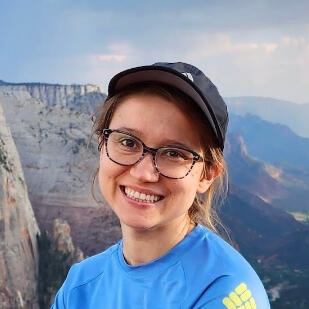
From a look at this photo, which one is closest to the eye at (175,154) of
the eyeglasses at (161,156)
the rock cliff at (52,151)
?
the eyeglasses at (161,156)

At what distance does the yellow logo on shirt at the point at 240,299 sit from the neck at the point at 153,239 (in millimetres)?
356

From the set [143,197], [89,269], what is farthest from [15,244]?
[143,197]

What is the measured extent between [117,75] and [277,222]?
5255cm

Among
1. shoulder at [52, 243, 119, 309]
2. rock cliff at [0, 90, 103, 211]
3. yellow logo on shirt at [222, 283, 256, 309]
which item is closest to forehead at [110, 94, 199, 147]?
yellow logo on shirt at [222, 283, 256, 309]

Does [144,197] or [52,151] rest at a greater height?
[144,197]

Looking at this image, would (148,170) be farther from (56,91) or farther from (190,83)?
(56,91)

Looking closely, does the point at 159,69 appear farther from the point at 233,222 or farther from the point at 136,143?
the point at 233,222

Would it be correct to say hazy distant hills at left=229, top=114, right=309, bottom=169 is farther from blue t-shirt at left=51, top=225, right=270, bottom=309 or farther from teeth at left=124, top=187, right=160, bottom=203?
teeth at left=124, top=187, right=160, bottom=203

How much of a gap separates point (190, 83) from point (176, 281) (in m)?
0.64

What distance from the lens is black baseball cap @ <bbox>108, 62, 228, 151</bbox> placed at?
5.64ft

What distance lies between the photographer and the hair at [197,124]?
1.74 meters

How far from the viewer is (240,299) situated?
61.2 inches

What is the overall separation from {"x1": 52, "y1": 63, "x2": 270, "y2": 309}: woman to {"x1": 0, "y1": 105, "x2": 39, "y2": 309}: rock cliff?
19112mm

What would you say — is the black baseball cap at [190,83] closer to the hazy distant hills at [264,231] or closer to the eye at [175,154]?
the eye at [175,154]
